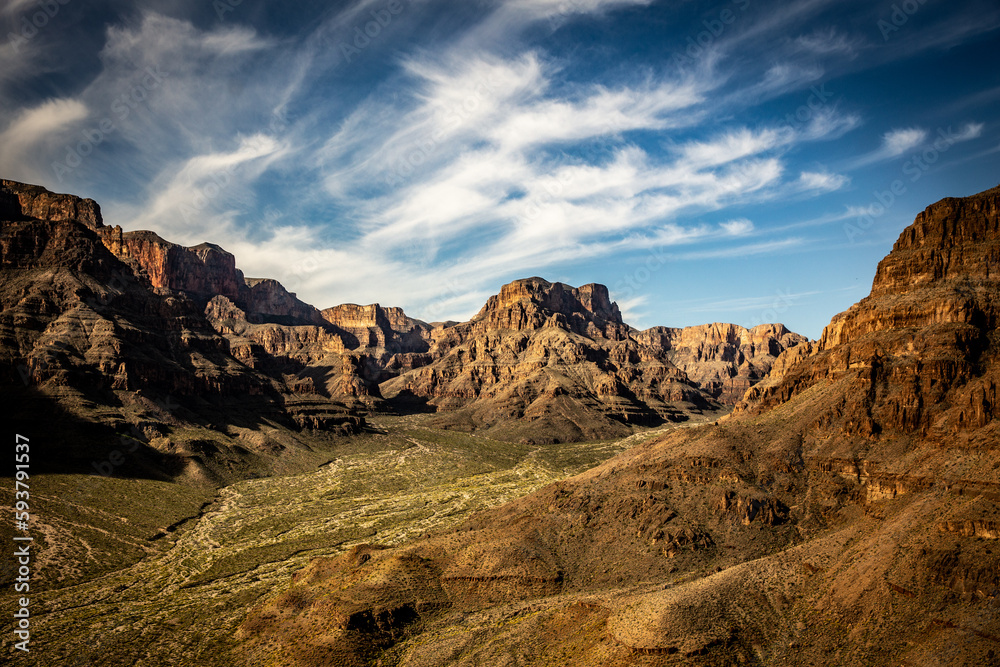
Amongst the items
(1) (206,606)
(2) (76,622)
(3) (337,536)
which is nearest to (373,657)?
(1) (206,606)

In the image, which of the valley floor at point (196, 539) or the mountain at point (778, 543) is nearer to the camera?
the mountain at point (778, 543)

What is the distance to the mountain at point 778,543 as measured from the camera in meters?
43.8

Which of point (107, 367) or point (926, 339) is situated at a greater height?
point (107, 367)

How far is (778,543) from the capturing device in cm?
6156

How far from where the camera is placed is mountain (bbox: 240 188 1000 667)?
144 feet

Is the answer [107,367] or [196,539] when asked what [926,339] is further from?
[107,367]

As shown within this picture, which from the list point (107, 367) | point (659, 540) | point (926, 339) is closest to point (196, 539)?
point (659, 540)

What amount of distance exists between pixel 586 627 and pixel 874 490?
3570 cm

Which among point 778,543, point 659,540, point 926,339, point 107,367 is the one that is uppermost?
point 107,367

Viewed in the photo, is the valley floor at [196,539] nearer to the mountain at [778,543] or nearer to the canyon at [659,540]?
the canyon at [659,540]

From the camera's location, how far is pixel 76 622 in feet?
202

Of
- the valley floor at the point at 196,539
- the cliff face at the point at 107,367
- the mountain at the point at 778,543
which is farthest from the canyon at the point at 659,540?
the cliff face at the point at 107,367

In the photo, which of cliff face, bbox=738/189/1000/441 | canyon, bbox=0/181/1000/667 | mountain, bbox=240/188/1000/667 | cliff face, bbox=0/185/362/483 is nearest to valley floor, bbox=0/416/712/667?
canyon, bbox=0/181/1000/667

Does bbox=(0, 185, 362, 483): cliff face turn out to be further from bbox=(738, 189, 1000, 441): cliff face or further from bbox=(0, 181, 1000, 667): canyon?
bbox=(738, 189, 1000, 441): cliff face
